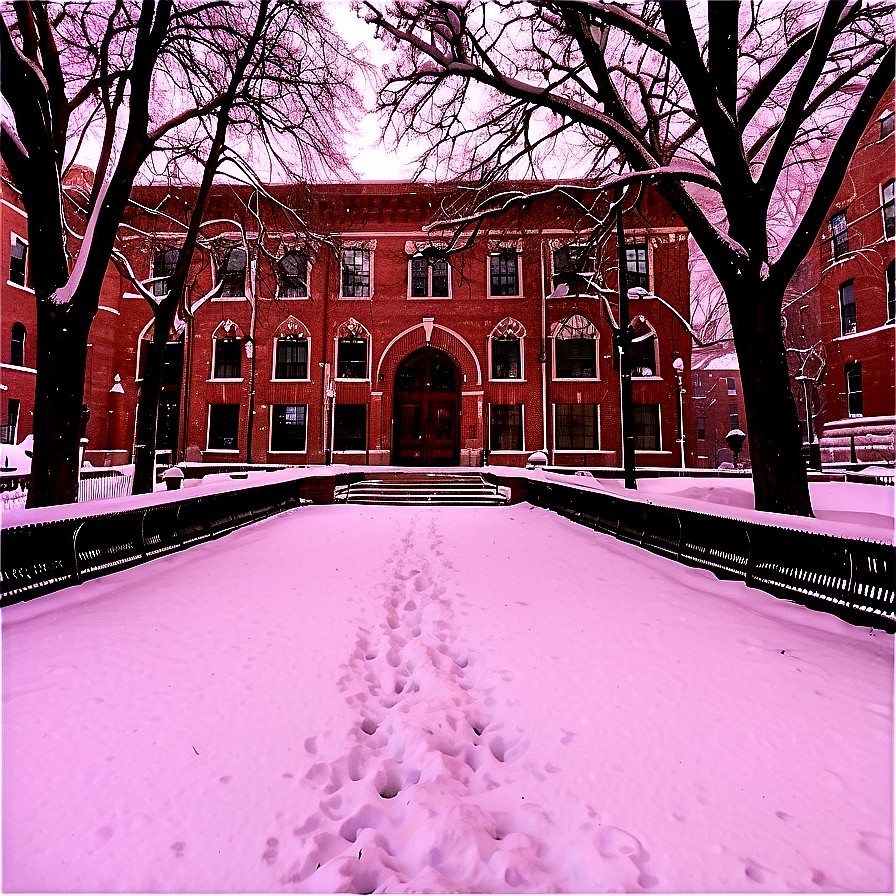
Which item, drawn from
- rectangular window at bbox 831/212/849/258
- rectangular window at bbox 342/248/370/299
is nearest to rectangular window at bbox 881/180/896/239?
rectangular window at bbox 831/212/849/258

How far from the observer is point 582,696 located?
2.61 m

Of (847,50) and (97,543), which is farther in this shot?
(847,50)

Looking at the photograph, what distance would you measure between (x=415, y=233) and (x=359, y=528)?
19.0 meters

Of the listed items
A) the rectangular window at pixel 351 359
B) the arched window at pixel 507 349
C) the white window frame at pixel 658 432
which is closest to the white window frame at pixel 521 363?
the arched window at pixel 507 349

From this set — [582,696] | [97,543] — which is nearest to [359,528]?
[97,543]

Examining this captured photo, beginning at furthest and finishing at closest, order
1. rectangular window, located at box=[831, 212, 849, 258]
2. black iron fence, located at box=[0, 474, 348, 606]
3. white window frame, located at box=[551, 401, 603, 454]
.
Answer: rectangular window, located at box=[831, 212, 849, 258], white window frame, located at box=[551, 401, 603, 454], black iron fence, located at box=[0, 474, 348, 606]

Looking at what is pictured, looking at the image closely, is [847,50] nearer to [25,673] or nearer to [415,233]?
[25,673]

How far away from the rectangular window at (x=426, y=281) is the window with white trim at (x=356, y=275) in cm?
239

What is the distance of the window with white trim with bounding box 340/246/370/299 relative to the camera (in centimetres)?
2278

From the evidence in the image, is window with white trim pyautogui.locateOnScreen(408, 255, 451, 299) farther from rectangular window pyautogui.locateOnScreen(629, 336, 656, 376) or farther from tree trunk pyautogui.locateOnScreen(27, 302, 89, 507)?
tree trunk pyautogui.locateOnScreen(27, 302, 89, 507)

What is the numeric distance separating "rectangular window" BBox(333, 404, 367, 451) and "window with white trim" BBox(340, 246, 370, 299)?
581 cm

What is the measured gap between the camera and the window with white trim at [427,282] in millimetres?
22562

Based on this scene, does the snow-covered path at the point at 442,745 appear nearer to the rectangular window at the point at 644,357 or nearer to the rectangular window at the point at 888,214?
the rectangular window at the point at 644,357

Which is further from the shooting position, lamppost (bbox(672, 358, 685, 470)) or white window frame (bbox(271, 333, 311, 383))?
white window frame (bbox(271, 333, 311, 383))
